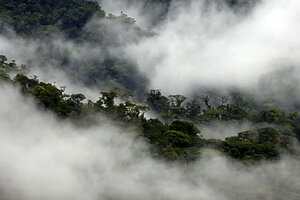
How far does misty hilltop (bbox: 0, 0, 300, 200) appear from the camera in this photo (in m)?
28.2

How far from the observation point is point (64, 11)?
113m

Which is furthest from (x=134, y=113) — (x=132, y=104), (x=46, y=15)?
(x=46, y=15)

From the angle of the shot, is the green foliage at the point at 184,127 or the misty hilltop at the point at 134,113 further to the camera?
the green foliage at the point at 184,127

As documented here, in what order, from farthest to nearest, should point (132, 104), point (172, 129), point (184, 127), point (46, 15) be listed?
point (46, 15) < point (132, 104) < point (184, 127) < point (172, 129)

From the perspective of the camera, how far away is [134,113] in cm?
4694

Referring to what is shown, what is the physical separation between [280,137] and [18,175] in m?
36.6

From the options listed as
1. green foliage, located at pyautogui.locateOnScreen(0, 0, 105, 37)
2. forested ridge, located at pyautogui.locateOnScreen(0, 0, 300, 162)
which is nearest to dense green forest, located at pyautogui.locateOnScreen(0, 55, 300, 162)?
forested ridge, located at pyautogui.locateOnScreen(0, 0, 300, 162)

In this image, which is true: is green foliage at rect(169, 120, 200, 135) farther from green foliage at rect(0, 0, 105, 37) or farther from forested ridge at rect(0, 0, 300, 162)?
green foliage at rect(0, 0, 105, 37)

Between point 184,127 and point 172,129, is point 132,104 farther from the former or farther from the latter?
point 184,127

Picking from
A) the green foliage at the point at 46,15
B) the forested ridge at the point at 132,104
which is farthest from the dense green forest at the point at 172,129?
the green foliage at the point at 46,15

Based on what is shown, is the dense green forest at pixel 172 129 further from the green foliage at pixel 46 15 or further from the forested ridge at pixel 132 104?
the green foliage at pixel 46 15

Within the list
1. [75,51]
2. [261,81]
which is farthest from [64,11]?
[261,81]

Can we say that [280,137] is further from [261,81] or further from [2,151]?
[261,81]

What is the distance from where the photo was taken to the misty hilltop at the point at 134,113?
2817 centimetres
